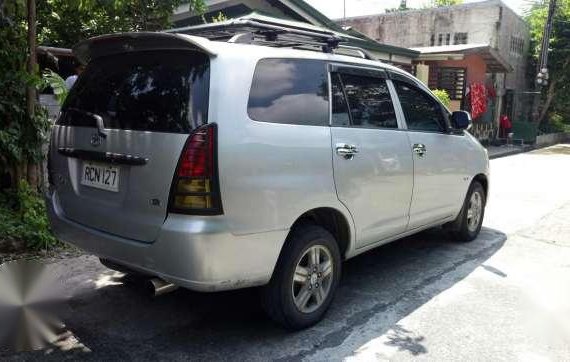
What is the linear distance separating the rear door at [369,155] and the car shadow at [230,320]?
0.49m

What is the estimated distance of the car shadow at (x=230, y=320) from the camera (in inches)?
127

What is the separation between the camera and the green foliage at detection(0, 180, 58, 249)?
4.88m

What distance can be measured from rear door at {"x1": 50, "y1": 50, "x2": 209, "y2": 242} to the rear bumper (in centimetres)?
8

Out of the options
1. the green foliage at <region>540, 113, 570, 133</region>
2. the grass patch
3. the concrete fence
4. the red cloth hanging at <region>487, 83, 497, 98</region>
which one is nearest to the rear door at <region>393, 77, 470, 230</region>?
the grass patch

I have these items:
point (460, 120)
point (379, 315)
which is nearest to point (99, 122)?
point (379, 315)

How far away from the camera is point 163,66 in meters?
3.11

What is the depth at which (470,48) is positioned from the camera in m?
17.3

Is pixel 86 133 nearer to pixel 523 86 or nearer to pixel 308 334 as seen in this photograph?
pixel 308 334

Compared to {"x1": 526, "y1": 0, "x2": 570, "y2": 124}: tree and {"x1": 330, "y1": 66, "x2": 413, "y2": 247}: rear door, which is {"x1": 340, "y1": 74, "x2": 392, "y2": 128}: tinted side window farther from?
{"x1": 526, "y1": 0, "x2": 570, "y2": 124}: tree

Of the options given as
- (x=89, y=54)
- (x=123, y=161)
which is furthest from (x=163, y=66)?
(x=89, y=54)

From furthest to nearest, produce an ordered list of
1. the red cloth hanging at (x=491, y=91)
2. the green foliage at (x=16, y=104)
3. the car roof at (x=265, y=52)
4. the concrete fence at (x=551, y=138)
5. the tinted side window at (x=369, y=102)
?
the concrete fence at (x=551, y=138) < the red cloth hanging at (x=491, y=91) < the green foliage at (x=16, y=104) < the tinted side window at (x=369, y=102) < the car roof at (x=265, y=52)

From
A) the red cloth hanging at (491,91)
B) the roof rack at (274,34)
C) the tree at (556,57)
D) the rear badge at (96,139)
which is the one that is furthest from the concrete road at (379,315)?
the tree at (556,57)

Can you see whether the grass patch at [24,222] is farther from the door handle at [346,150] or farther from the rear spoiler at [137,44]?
the door handle at [346,150]

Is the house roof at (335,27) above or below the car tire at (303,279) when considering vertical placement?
above
